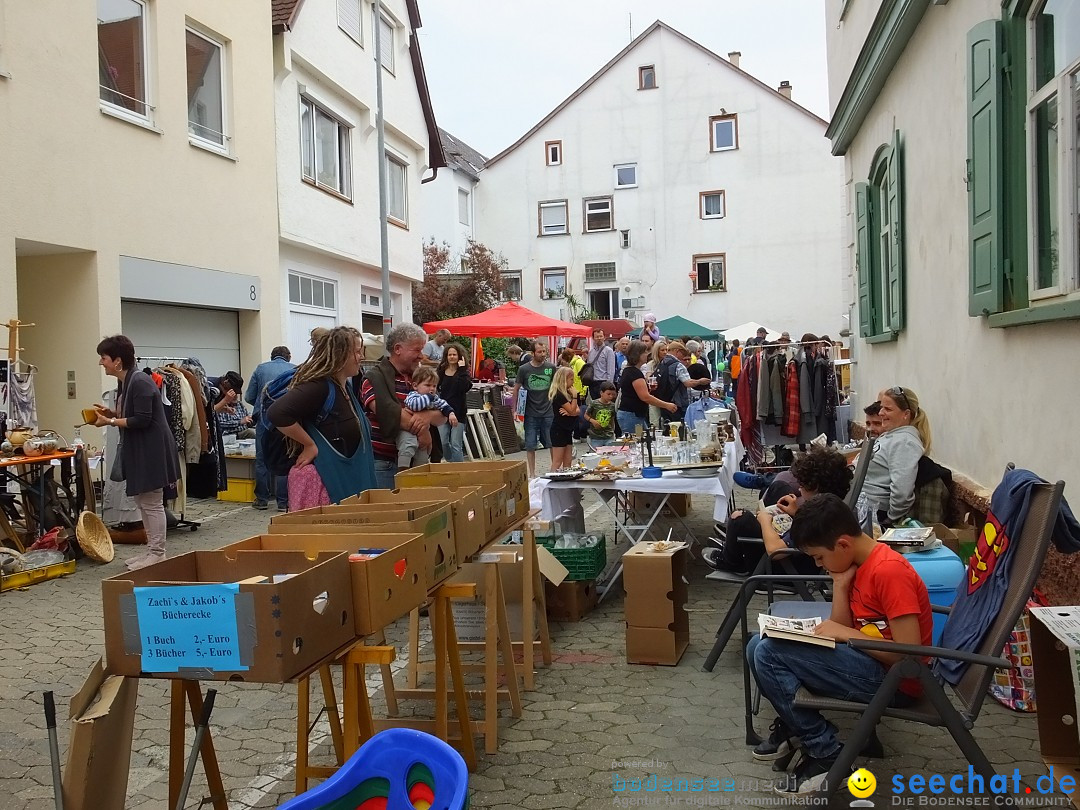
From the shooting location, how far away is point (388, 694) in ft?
14.3

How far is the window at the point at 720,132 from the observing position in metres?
29.6

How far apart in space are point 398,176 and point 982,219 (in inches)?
635

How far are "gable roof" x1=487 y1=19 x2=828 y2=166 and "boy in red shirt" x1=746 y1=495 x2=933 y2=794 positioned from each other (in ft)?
89.3

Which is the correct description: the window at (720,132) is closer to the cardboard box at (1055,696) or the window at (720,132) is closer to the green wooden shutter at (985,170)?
the green wooden shutter at (985,170)

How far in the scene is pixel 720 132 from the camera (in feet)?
97.3

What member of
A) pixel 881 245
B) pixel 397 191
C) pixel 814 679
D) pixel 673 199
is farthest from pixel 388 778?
pixel 673 199

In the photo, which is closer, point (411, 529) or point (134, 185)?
point (411, 529)

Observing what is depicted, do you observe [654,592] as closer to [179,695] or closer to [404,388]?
[404,388]

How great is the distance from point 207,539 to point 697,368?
279 inches

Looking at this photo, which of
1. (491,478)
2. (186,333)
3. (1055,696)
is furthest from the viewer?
(186,333)

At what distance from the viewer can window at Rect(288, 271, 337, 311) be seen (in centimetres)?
1550

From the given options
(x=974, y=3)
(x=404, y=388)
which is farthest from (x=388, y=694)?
(x=974, y=3)

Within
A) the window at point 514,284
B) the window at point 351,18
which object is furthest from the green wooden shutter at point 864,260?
the window at point 514,284

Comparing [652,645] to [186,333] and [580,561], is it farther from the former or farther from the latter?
[186,333]
